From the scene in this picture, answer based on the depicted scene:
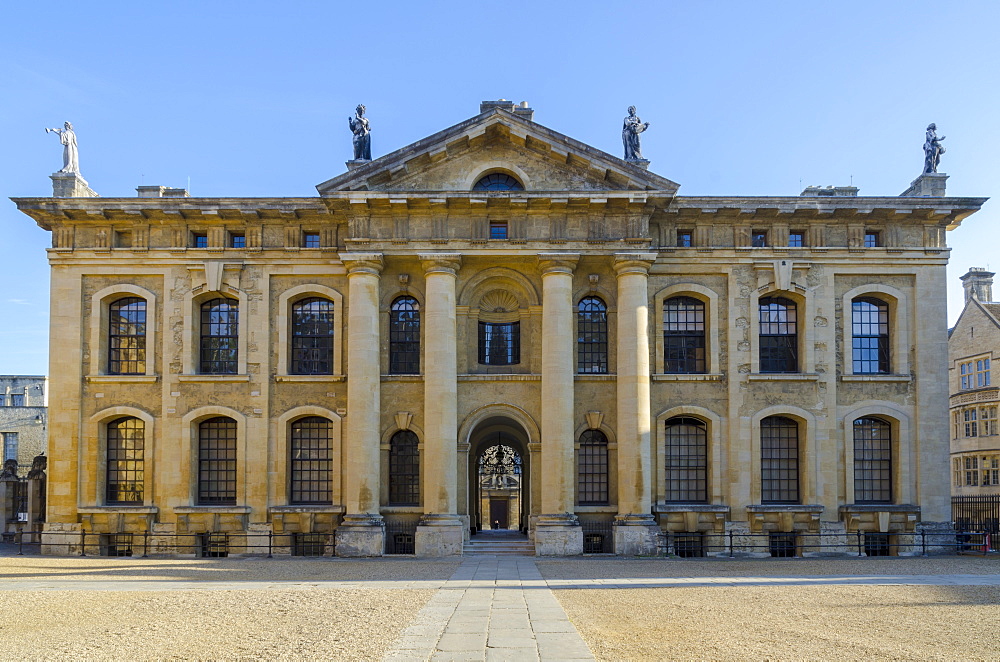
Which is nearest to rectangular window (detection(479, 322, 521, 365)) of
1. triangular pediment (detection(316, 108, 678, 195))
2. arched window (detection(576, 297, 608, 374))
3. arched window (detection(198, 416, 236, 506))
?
arched window (detection(576, 297, 608, 374))

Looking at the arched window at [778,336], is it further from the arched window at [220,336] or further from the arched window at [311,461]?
the arched window at [220,336]

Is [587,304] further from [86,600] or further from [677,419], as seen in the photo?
[86,600]

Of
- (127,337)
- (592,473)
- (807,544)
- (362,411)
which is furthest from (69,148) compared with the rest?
(807,544)

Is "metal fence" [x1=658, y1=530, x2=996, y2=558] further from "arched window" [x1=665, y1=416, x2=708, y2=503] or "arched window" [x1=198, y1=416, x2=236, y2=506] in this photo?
"arched window" [x1=198, y1=416, x2=236, y2=506]

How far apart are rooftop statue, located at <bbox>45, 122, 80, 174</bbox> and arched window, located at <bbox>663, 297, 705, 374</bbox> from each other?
2233 centimetres

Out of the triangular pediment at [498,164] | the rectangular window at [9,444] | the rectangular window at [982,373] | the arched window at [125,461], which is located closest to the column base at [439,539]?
the arched window at [125,461]

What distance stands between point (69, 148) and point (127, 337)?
7.36m

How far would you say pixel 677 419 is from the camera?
3288 centimetres

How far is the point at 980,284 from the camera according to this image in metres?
52.7

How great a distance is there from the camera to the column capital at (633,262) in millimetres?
31141

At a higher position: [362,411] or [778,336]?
[778,336]

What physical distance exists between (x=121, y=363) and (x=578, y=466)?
56.2 feet

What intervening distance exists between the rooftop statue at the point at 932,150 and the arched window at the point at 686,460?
13.0 meters

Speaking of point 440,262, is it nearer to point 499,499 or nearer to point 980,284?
point 499,499
